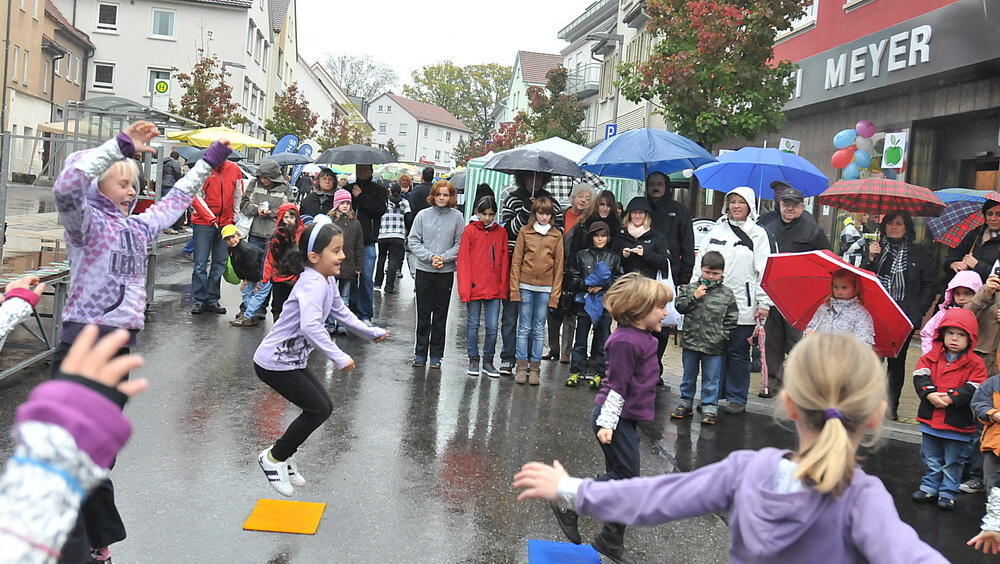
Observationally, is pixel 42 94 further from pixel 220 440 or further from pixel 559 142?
pixel 220 440

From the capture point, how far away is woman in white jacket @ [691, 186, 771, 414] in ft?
30.6

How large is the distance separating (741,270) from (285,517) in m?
5.28

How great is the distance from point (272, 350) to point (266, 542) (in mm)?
1140

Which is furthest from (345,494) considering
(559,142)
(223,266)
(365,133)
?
(365,133)

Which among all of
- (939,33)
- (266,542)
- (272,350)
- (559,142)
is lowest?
(266,542)

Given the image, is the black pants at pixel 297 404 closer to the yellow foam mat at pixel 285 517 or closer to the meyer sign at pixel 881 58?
the yellow foam mat at pixel 285 517

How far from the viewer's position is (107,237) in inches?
185

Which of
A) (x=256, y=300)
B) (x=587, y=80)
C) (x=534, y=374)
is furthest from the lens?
(x=587, y=80)

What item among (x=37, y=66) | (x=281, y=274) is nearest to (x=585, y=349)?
(x=281, y=274)

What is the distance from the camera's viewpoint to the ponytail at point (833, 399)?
264 cm

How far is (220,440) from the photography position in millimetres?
7184

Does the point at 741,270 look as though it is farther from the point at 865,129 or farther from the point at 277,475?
the point at 865,129

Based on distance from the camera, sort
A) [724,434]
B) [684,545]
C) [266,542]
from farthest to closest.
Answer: [724,434] → [684,545] → [266,542]

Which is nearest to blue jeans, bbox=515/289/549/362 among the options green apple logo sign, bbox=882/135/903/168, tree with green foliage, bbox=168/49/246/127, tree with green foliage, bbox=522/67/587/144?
green apple logo sign, bbox=882/135/903/168
